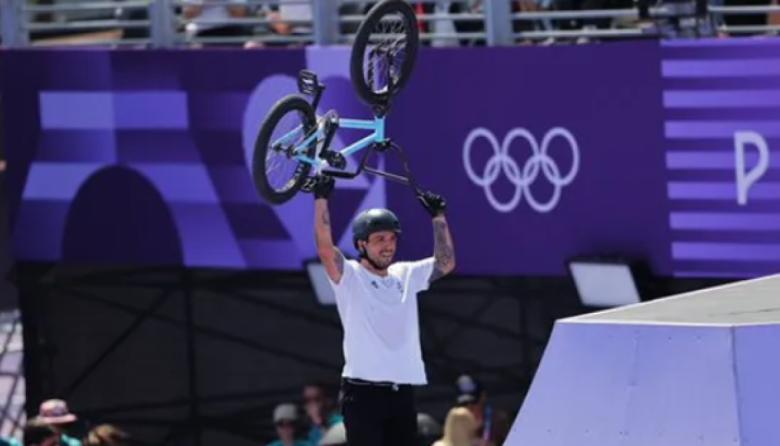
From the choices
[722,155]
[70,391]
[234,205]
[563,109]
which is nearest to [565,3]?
[563,109]

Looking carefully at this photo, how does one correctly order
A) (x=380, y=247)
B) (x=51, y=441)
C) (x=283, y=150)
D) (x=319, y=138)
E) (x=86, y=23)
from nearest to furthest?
1. (x=380, y=247)
2. (x=283, y=150)
3. (x=319, y=138)
4. (x=51, y=441)
5. (x=86, y=23)

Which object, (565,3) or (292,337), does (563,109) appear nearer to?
(565,3)

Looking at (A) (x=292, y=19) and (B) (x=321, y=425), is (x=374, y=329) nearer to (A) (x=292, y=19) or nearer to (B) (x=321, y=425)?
(B) (x=321, y=425)

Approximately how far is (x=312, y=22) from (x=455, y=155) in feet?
4.78

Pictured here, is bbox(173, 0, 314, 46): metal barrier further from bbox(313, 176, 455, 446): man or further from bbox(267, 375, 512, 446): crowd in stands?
bbox(313, 176, 455, 446): man

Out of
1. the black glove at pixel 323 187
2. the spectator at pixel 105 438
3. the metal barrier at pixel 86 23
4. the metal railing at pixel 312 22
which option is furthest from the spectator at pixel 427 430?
the metal barrier at pixel 86 23

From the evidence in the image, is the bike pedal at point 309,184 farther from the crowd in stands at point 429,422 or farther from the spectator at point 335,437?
the spectator at point 335,437

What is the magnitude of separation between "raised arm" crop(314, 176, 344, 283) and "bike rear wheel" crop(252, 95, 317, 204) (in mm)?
286

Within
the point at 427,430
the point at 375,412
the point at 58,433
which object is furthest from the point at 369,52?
the point at 58,433

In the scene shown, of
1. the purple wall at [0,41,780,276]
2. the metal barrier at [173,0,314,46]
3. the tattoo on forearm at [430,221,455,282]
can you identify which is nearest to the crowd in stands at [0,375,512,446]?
the purple wall at [0,41,780,276]

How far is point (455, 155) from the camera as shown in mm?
12836

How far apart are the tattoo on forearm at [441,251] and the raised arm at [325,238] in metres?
0.48

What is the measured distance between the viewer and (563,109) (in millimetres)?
12375

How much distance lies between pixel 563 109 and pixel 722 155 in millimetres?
1115
